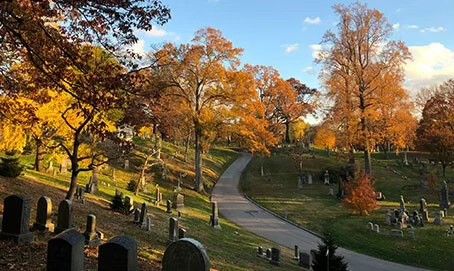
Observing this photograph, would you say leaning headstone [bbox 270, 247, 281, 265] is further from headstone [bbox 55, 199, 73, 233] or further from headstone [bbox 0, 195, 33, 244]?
headstone [bbox 0, 195, 33, 244]

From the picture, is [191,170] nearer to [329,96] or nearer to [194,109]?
[194,109]

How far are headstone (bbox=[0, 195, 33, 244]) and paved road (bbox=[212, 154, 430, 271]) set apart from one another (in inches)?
531

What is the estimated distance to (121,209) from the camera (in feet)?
67.2

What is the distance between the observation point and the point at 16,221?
35.3 feet

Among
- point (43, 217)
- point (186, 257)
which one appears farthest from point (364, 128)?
point (186, 257)

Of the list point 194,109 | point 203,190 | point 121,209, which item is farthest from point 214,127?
point 121,209

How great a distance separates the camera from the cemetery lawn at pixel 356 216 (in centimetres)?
2098

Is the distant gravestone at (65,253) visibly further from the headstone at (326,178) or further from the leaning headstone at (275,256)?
the headstone at (326,178)

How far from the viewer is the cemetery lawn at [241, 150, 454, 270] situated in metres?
21.0

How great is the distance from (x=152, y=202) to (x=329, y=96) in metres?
18.0

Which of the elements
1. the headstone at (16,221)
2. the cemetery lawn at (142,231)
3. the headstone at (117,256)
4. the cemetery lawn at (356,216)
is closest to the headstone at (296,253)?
the cemetery lawn at (142,231)

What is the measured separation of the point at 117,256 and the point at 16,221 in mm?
4686

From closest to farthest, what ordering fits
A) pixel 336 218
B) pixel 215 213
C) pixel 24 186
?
pixel 24 186 → pixel 215 213 → pixel 336 218

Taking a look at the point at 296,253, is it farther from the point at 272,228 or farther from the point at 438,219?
the point at 438,219
